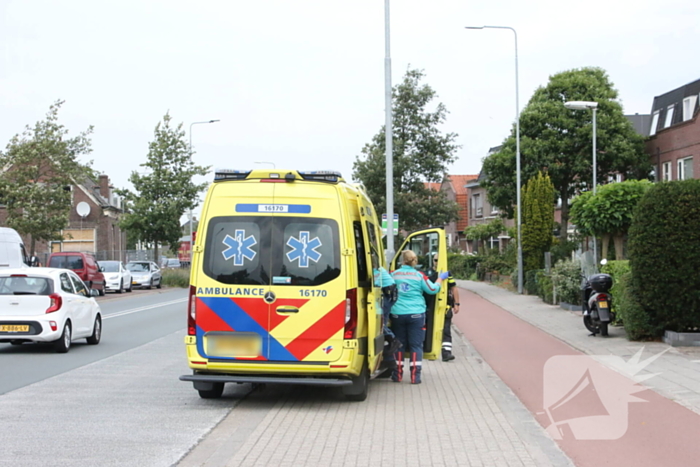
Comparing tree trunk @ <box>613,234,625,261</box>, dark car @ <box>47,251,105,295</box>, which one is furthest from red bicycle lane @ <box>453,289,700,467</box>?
dark car @ <box>47,251,105,295</box>

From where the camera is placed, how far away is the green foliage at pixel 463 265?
163 ft

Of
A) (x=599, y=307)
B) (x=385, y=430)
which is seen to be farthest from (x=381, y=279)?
(x=599, y=307)

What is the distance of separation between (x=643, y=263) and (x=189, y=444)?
9245 mm

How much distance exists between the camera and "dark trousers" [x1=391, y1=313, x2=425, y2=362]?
1038cm

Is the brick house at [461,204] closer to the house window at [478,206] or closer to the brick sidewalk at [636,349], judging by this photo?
the house window at [478,206]

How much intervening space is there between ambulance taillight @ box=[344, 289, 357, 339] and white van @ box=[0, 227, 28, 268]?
18.0 meters

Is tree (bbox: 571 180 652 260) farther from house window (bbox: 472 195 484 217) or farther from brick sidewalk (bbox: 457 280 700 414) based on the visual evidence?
house window (bbox: 472 195 484 217)

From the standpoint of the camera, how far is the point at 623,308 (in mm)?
14609

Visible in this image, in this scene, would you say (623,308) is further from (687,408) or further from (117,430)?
(117,430)

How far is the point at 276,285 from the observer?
8664 mm

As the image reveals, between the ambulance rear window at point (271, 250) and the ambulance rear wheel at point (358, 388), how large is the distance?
47.0 inches

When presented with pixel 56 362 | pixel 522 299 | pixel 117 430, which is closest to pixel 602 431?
pixel 117 430

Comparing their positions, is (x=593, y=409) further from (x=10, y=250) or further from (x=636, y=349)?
(x=10, y=250)

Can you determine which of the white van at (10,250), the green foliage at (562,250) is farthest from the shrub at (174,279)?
the white van at (10,250)
